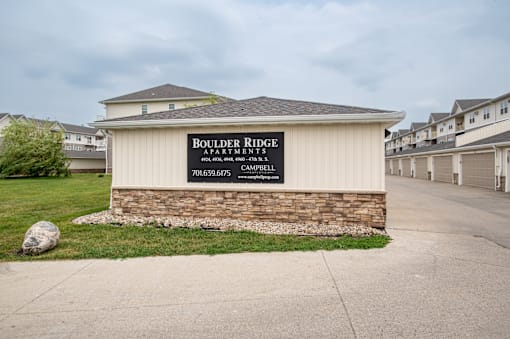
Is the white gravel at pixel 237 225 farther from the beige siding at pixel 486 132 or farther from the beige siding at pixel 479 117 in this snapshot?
the beige siding at pixel 479 117

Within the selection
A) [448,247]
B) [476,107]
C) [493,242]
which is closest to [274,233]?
[448,247]

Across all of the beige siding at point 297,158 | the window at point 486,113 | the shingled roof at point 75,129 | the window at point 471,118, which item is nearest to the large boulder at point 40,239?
the beige siding at point 297,158

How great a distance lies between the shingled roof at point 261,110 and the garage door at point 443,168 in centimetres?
1813

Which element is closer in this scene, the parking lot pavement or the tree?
the parking lot pavement

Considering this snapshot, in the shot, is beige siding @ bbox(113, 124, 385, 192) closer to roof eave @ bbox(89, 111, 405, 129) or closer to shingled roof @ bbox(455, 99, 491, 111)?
roof eave @ bbox(89, 111, 405, 129)

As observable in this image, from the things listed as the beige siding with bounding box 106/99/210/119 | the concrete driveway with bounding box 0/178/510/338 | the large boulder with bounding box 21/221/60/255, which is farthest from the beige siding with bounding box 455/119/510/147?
the beige siding with bounding box 106/99/210/119

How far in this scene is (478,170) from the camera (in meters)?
17.4

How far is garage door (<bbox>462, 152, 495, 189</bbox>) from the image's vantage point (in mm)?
16094

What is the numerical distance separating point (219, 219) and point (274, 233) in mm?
1684

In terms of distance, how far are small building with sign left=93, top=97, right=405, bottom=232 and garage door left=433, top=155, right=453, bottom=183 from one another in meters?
18.2

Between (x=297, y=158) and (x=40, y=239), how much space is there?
17.6ft

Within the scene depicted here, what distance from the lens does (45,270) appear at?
4.45 m

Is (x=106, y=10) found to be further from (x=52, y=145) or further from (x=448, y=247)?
(x=52, y=145)

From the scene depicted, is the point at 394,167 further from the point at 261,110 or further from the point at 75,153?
the point at 75,153
